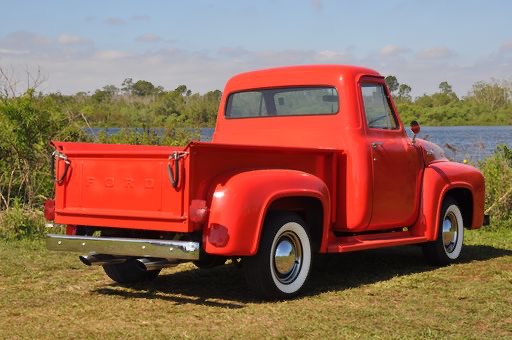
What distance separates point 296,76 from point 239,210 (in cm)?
237

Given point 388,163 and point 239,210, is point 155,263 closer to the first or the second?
point 239,210

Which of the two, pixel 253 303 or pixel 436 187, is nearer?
pixel 253 303

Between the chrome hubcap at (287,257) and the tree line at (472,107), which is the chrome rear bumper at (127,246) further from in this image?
the tree line at (472,107)

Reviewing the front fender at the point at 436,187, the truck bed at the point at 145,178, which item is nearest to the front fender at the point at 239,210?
the truck bed at the point at 145,178

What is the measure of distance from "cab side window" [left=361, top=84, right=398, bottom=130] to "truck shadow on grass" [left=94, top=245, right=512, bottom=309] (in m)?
1.42

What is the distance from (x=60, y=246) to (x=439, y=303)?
296cm

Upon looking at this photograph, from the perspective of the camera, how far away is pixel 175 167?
5.89 m

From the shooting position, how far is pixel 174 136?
1344 centimetres

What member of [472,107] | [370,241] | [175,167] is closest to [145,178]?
[175,167]

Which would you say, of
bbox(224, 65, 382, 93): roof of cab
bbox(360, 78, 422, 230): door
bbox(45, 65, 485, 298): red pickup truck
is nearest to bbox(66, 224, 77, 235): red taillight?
bbox(45, 65, 485, 298): red pickup truck

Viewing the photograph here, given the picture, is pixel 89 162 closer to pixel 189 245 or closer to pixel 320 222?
pixel 189 245

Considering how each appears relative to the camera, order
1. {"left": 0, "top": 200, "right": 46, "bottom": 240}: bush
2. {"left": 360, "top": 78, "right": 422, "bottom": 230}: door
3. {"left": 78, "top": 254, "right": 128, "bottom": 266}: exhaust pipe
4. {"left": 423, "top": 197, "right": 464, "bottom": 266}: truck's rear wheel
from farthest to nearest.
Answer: {"left": 0, "top": 200, "right": 46, "bottom": 240}: bush, {"left": 423, "top": 197, "right": 464, "bottom": 266}: truck's rear wheel, {"left": 360, "top": 78, "right": 422, "bottom": 230}: door, {"left": 78, "top": 254, "right": 128, "bottom": 266}: exhaust pipe

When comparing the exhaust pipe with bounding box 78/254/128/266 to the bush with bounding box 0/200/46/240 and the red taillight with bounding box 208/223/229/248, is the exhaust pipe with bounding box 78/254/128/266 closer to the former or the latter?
the red taillight with bounding box 208/223/229/248

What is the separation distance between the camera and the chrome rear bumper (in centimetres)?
586
